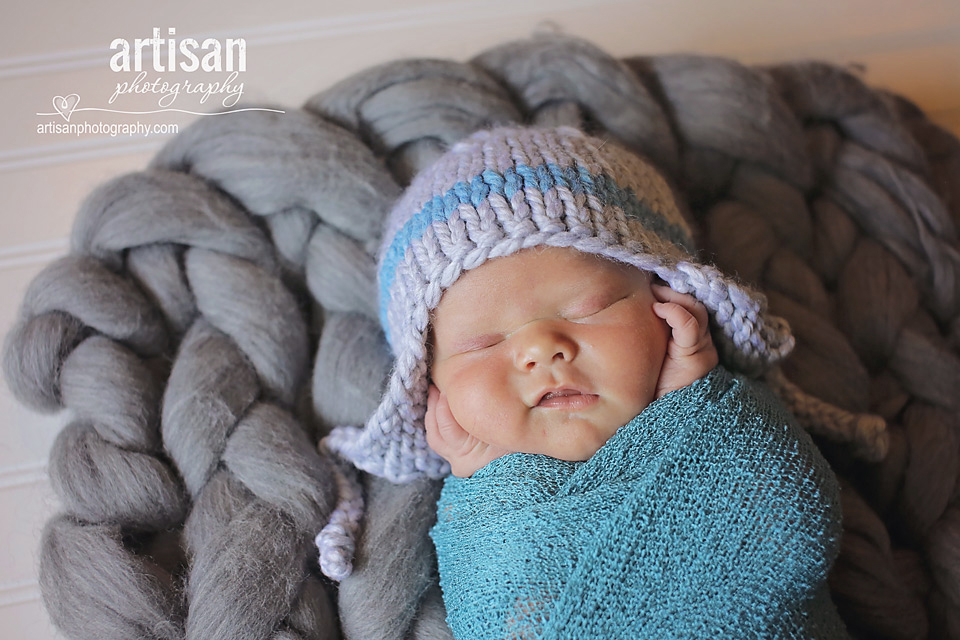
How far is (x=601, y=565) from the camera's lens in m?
0.85

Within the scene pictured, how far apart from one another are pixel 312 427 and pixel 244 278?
0.82 ft

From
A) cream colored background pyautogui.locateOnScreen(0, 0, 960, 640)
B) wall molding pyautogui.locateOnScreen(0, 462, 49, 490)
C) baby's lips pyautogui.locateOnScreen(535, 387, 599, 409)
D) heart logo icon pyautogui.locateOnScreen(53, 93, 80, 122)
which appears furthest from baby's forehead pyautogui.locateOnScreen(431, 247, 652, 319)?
heart logo icon pyautogui.locateOnScreen(53, 93, 80, 122)

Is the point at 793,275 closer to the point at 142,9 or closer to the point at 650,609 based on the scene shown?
the point at 650,609

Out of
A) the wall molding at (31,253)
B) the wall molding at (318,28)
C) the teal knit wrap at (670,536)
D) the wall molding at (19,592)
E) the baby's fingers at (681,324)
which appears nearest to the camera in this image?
the teal knit wrap at (670,536)

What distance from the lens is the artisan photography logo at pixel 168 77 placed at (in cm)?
144

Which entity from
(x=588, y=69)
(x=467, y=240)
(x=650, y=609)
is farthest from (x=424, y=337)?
(x=588, y=69)

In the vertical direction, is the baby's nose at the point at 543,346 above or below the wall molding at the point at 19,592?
above

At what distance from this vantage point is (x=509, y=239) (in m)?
0.92

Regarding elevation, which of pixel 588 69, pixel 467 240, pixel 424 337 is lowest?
pixel 424 337

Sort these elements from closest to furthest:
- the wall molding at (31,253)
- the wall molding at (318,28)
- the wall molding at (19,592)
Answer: the wall molding at (19,592) → the wall molding at (31,253) → the wall molding at (318,28)

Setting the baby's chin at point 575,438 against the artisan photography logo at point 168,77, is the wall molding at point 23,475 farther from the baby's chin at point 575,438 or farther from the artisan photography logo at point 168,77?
the baby's chin at point 575,438

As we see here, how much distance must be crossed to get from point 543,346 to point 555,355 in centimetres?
2

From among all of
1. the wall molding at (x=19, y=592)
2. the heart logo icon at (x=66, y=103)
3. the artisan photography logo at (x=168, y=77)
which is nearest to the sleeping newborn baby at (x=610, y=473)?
the wall molding at (x=19, y=592)

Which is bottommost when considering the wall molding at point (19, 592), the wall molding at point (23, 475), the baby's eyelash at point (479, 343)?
the wall molding at point (19, 592)
